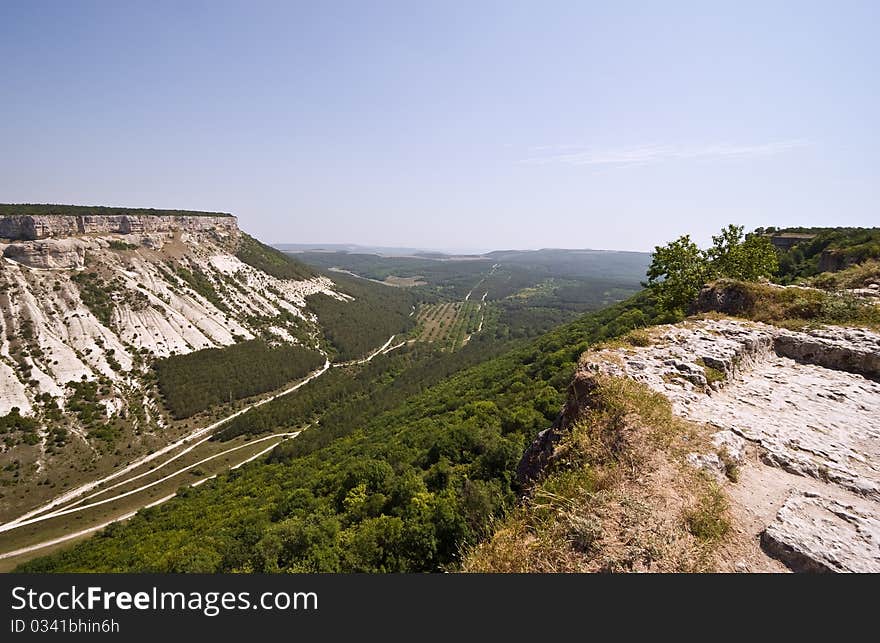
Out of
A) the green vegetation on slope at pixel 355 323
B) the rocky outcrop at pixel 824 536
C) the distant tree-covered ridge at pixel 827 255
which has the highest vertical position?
the distant tree-covered ridge at pixel 827 255

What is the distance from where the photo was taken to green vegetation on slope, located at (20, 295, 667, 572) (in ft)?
58.1

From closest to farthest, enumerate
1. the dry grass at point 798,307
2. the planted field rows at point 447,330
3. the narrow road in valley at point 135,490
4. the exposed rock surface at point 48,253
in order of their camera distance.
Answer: the dry grass at point 798,307
the narrow road in valley at point 135,490
the exposed rock surface at point 48,253
the planted field rows at point 447,330

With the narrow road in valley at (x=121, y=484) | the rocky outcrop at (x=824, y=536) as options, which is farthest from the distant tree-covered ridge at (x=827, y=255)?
the narrow road in valley at (x=121, y=484)

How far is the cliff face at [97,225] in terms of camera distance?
8762 cm

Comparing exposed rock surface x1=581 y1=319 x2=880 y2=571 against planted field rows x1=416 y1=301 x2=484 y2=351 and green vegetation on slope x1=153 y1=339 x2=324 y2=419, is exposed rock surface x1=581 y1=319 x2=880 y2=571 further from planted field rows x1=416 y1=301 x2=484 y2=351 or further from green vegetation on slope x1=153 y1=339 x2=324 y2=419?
planted field rows x1=416 y1=301 x2=484 y2=351

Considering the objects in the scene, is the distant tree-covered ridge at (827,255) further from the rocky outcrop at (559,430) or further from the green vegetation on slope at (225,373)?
the green vegetation on slope at (225,373)

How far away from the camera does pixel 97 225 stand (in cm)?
10675

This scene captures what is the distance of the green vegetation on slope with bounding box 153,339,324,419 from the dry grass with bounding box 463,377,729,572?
90.9 metres

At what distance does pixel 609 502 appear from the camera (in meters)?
6.48

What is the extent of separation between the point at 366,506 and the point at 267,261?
516 ft

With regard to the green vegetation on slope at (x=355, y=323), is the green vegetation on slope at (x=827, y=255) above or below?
above

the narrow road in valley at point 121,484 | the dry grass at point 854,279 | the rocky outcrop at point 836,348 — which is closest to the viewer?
the rocky outcrop at point 836,348

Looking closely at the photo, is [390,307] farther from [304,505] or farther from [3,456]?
[304,505]

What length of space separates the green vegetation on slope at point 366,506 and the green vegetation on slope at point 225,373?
3300cm
